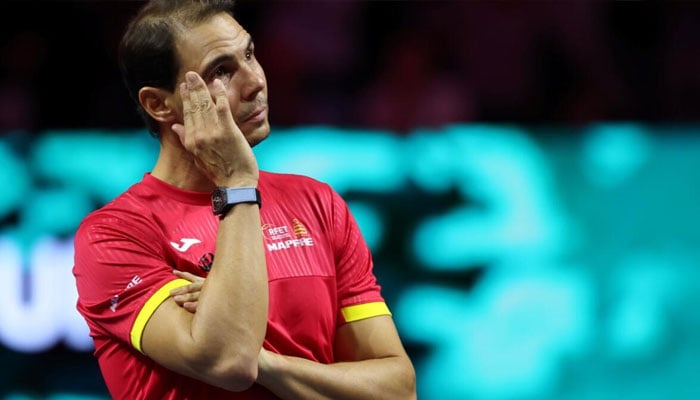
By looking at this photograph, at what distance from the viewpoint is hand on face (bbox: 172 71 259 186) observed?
283 cm

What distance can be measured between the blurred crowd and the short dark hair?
3073mm

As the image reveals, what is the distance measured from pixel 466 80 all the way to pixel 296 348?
4176 millimetres

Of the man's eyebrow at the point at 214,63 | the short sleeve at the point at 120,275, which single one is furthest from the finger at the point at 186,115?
the short sleeve at the point at 120,275

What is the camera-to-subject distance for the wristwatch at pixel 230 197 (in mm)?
2785

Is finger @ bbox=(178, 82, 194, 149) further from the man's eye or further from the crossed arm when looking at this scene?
the crossed arm

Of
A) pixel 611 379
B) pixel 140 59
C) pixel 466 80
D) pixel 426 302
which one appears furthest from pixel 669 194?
pixel 140 59

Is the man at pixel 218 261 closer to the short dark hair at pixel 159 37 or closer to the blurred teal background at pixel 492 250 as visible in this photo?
the short dark hair at pixel 159 37

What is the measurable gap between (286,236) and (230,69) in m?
0.49

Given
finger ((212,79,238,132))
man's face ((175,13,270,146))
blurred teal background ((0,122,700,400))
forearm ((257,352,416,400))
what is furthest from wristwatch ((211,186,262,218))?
blurred teal background ((0,122,700,400))

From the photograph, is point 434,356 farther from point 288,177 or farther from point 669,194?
point 288,177

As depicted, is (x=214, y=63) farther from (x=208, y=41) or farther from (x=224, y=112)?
(x=224, y=112)

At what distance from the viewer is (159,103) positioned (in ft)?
10.4

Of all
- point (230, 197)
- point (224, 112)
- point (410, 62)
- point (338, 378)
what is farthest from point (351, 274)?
point (410, 62)

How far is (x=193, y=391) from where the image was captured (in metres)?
2.84
